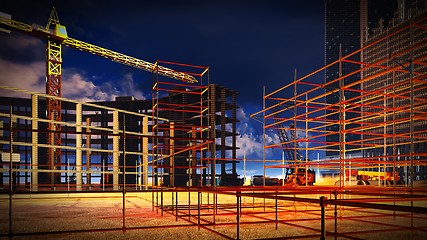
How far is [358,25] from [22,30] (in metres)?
165

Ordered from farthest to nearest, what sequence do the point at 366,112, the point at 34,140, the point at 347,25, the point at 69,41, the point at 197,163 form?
the point at 347,25, the point at 69,41, the point at 197,163, the point at 34,140, the point at 366,112

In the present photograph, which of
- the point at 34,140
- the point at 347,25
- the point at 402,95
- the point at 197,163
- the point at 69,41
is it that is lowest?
the point at 197,163

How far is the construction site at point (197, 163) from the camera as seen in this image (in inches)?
309

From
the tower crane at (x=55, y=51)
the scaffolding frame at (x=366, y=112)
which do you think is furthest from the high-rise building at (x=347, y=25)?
the scaffolding frame at (x=366, y=112)

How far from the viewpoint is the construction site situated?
785cm

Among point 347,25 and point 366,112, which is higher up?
point 347,25

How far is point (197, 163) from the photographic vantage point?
4209 cm

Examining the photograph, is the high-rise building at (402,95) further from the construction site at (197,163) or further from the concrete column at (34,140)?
the concrete column at (34,140)

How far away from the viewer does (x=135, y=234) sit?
7.54 m

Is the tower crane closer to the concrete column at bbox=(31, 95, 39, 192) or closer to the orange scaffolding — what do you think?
the orange scaffolding

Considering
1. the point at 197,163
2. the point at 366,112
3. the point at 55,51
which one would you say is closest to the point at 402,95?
the point at 366,112

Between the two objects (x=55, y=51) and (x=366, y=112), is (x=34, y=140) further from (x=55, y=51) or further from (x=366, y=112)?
(x=55, y=51)

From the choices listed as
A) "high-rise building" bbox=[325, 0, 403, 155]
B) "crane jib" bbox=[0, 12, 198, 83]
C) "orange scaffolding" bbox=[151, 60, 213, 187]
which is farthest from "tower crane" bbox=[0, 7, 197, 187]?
"high-rise building" bbox=[325, 0, 403, 155]

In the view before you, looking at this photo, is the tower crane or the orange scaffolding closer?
the orange scaffolding
